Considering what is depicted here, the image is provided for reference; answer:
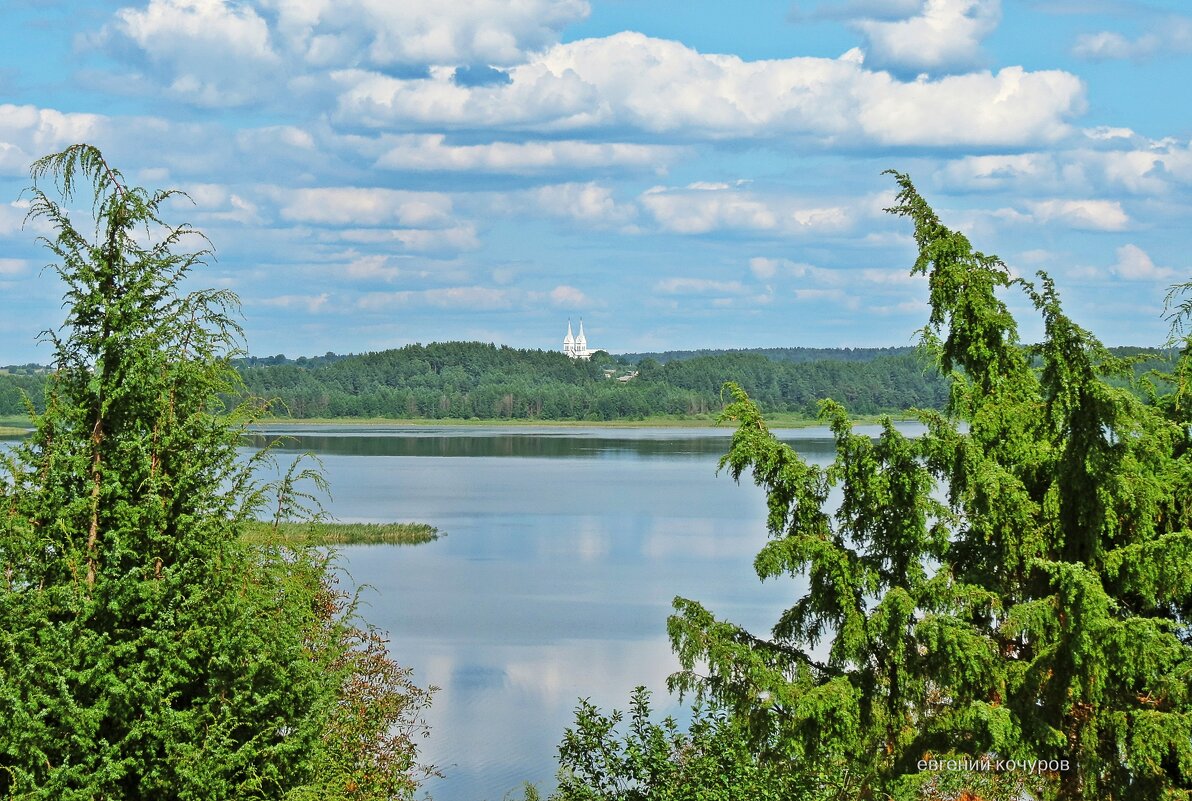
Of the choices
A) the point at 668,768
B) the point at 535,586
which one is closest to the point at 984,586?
the point at 668,768

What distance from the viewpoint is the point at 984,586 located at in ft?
28.7

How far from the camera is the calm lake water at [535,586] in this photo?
22.4 meters

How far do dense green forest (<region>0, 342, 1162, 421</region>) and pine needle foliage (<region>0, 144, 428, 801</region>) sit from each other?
141 m

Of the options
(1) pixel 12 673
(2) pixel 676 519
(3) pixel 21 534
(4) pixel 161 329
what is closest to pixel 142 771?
(1) pixel 12 673

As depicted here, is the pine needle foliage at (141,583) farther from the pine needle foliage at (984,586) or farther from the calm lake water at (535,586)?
the calm lake water at (535,586)

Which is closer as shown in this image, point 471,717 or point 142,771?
point 142,771

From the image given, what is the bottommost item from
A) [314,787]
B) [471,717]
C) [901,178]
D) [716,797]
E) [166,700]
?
[471,717]

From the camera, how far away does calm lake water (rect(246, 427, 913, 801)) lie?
22359 millimetres

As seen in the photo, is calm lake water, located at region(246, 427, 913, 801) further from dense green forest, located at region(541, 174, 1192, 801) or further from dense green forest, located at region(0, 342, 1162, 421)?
dense green forest, located at region(0, 342, 1162, 421)

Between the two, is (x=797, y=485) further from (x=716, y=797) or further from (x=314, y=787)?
(x=314, y=787)

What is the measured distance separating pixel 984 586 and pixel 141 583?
5546mm

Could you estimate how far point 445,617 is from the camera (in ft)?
106

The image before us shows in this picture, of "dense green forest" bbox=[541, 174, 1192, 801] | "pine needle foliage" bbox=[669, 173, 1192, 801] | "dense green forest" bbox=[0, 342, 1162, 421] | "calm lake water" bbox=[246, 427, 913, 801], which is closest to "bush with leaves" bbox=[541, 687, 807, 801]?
"dense green forest" bbox=[541, 174, 1192, 801]

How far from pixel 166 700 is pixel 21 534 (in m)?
1.00
